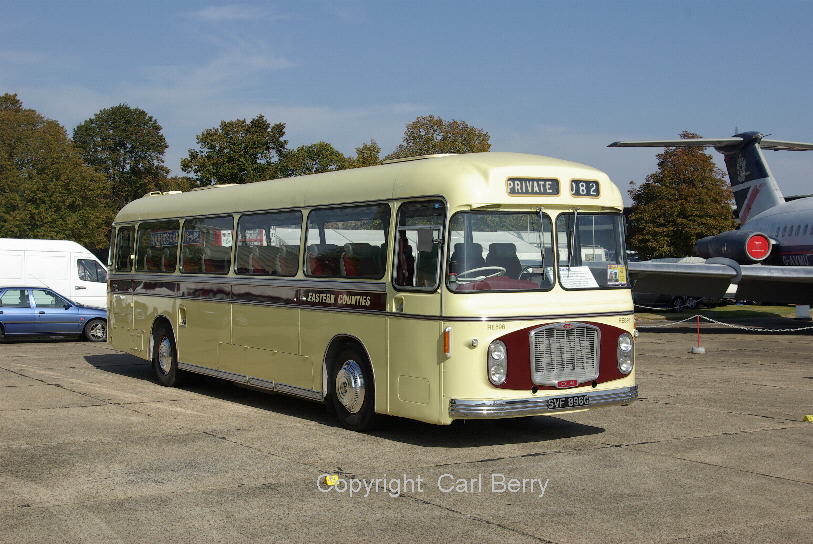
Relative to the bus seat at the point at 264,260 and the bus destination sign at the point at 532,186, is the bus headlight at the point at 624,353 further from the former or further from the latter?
the bus seat at the point at 264,260

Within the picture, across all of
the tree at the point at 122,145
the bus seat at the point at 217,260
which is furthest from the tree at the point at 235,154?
the bus seat at the point at 217,260

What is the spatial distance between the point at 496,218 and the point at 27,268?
73.6 ft

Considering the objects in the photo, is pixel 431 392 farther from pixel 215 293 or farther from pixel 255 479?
pixel 215 293

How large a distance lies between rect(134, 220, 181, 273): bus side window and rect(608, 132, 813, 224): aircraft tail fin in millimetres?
26400

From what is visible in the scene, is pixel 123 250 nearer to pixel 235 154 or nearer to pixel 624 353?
pixel 624 353

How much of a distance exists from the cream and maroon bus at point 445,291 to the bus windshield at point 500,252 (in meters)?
0.01

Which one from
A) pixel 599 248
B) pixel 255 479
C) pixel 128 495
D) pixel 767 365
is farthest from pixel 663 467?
pixel 767 365

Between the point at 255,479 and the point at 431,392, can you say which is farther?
the point at 431,392

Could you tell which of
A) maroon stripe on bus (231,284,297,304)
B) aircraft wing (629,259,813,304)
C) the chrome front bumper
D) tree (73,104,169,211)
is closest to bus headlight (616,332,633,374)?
the chrome front bumper

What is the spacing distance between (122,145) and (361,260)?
84.1 m

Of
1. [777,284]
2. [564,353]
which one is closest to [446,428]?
[564,353]

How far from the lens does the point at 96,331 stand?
25047 millimetres

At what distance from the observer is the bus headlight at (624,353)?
10.5 m

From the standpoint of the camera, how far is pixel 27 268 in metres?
28.7
